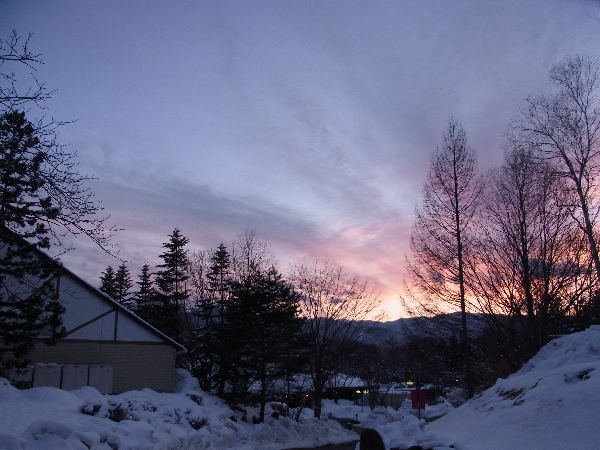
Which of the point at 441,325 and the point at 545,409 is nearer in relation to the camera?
the point at 545,409

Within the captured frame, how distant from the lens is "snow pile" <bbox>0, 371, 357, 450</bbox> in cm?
1058

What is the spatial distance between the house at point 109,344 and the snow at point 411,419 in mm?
3670

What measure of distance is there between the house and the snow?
12.0 ft

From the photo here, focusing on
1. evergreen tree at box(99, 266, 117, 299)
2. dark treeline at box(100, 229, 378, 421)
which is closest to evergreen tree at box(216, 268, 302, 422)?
dark treeline at box(100, 229, 378, 421)

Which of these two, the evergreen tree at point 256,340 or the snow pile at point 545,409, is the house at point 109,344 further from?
the snow pile at point 545,409

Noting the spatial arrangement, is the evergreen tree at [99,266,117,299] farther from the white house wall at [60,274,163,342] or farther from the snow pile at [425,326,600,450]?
the snow pile at [425,326,600,450]

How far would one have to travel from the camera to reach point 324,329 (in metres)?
37.2

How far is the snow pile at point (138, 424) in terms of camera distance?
10.6 meters

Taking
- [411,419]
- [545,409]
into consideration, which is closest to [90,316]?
[411,419]

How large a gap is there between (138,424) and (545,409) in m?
13.4

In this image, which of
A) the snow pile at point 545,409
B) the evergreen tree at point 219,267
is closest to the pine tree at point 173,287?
the evergreen tree at point 219,267

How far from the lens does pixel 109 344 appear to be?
26359 mm

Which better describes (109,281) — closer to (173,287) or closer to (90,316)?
(173,287)

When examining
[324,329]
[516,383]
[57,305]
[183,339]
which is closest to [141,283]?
[183,339]
